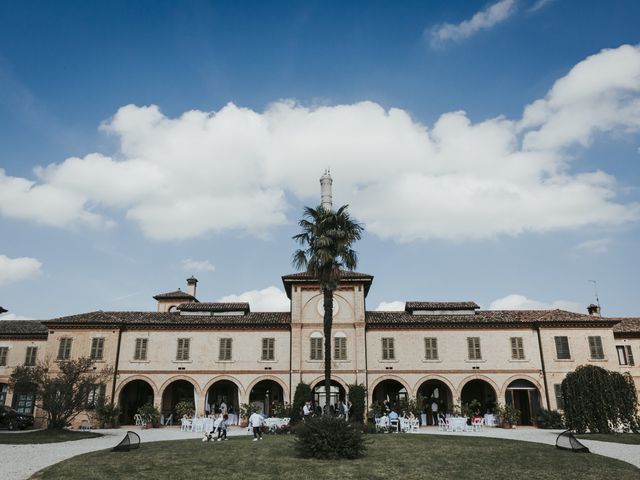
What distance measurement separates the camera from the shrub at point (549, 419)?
27469mm

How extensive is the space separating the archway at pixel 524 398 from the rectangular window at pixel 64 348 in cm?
2750

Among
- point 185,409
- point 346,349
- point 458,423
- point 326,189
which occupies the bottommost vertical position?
point 458,423

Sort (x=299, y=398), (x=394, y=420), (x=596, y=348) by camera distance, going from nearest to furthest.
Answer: (x=394, y=420) → (x=299, y=398) → (x=596, y=348)

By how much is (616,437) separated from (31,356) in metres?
34.1

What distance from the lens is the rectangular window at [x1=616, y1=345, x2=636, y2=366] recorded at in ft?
105

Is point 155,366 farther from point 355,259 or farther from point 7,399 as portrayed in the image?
point 355,259

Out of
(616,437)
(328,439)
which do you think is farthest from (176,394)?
(616,437)

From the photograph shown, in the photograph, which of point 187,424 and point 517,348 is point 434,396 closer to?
point 517,348

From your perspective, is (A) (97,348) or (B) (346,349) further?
(A) (97,348)

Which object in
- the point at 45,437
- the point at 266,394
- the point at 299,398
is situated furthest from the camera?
the point at 266,394

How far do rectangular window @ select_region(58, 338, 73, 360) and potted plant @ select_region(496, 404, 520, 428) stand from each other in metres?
26.4

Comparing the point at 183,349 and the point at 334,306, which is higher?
the point at 334,306

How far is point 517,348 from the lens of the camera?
30406 mm

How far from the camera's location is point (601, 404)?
70.4 feet
